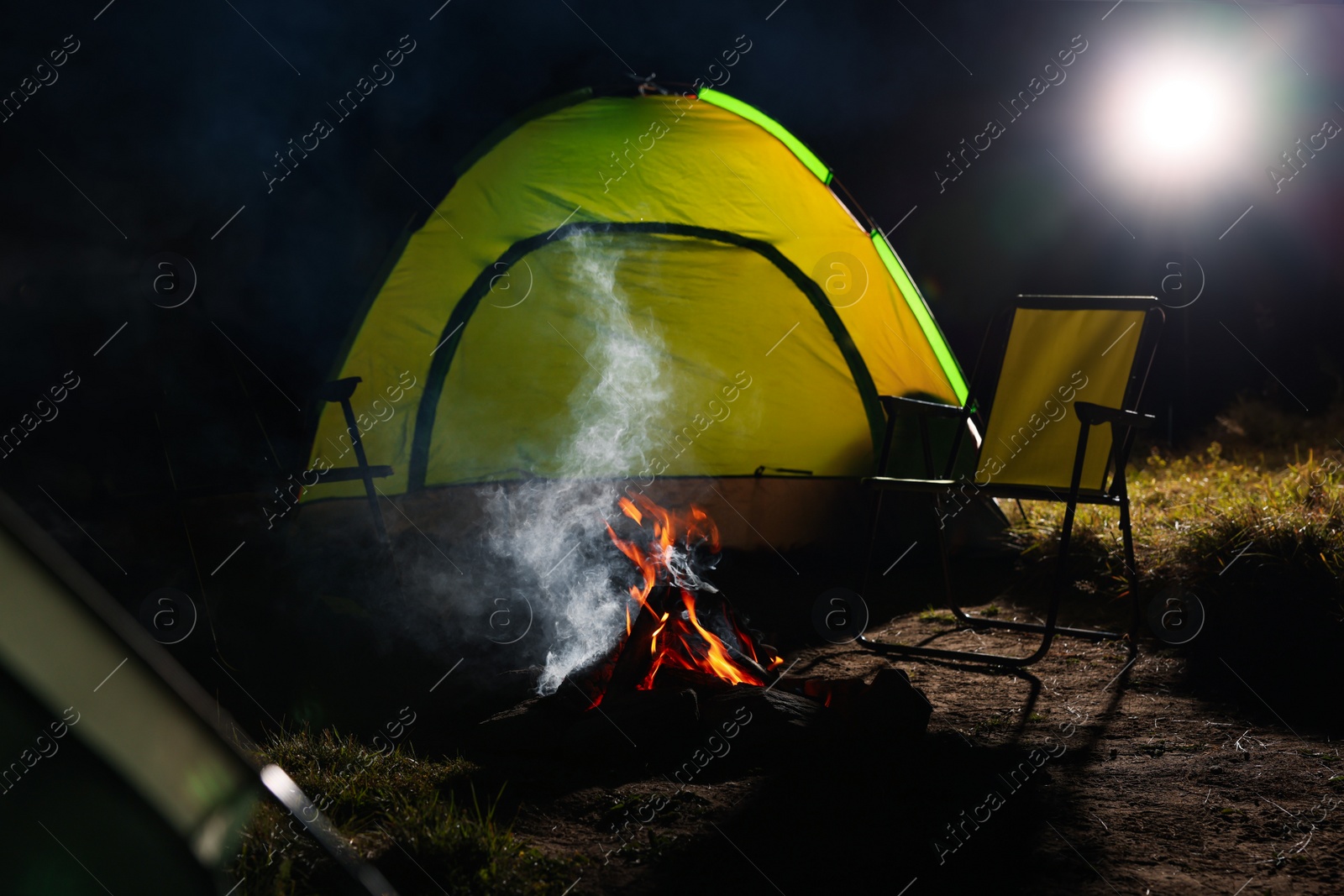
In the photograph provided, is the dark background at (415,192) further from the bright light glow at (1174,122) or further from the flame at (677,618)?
the flame at (677,618)

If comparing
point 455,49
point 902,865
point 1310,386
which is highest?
point 455,49

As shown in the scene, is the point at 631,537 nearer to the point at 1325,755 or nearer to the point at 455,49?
the point at 1325,755

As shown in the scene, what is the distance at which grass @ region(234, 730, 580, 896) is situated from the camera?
1.50 metres

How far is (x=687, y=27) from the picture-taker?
383 inches

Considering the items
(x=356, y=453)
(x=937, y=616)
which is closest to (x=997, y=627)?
(x=937, y=616)

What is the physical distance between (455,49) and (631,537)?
9023 millimetres

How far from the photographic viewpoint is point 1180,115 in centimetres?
704

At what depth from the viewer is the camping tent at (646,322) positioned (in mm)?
3965

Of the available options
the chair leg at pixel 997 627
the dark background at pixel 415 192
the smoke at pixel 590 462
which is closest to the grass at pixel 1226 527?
the chair leg at pixel 997 627

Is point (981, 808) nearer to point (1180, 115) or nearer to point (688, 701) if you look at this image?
point (688, 701)

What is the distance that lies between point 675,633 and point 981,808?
1108 mm

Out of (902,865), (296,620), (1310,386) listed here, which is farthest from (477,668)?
(1310,386)

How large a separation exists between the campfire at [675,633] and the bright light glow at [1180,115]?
6.45 meters

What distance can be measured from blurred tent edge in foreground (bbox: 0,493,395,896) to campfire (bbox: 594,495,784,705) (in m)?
1.70
